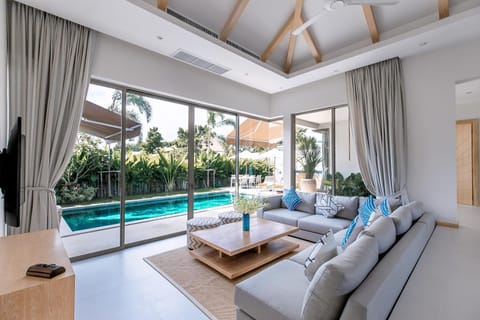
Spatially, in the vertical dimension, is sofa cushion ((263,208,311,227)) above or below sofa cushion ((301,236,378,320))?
below

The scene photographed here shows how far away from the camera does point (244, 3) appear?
301 centimetres

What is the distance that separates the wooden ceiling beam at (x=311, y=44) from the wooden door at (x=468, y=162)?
171 inches

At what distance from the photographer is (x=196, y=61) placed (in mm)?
3770

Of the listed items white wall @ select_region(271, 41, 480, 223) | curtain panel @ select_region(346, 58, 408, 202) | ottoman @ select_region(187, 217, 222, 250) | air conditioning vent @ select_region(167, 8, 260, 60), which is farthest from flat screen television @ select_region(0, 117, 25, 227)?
white wall @ select_region(271, 41, 480, 223)

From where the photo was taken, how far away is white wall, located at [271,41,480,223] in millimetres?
3297

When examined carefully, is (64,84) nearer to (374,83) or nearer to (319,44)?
(319,44)

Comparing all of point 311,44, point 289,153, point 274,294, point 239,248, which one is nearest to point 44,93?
point 239,248

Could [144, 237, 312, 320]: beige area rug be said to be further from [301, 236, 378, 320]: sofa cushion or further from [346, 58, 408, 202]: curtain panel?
[346, 58, 408, 202]: curtain panel

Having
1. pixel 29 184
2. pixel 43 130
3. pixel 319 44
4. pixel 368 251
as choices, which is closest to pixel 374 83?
pixel 319 44

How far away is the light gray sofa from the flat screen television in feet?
5.70

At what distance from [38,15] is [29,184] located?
6.69ft

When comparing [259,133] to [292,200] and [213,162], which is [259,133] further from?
[292,200]

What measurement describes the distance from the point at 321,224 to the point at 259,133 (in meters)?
3.06

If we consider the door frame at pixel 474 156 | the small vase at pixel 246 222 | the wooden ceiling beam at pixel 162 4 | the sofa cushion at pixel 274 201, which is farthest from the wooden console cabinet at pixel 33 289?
the door frame at pixel 474 156
